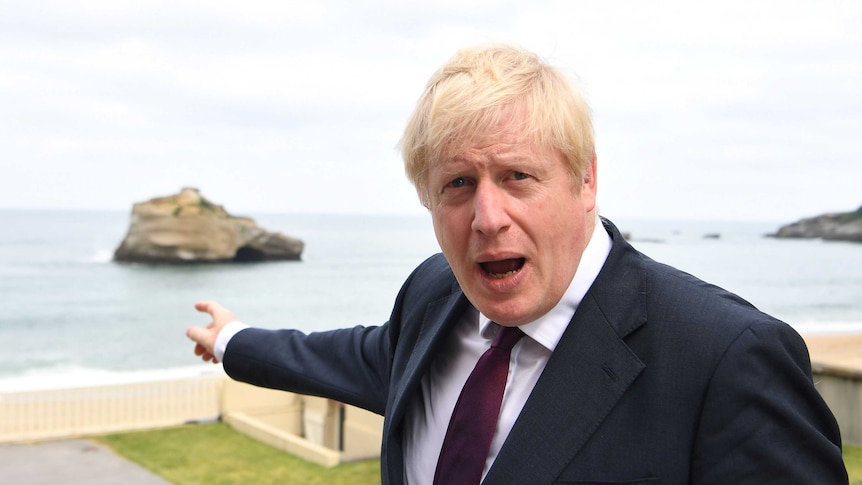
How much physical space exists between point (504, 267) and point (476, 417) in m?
0.30

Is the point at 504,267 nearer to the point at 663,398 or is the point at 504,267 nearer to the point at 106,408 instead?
the point at 663,398

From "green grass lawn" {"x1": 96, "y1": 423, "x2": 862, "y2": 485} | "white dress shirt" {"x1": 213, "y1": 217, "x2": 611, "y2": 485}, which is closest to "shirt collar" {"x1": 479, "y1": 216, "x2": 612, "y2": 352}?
"white dress shirt" {"x1": 213, "y1": 217, "x2": 611, "y2": 485}

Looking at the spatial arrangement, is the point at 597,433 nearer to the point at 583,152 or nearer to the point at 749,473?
the point at 749,473

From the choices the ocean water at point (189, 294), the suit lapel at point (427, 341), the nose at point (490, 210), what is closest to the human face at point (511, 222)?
the nose at point (490, 210)

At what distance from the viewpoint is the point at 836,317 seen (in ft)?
197

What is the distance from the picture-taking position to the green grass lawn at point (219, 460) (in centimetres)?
1120

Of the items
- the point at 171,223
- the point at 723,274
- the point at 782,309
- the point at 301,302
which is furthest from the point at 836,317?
the point at 171,223

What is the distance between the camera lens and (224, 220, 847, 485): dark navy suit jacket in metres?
1.29

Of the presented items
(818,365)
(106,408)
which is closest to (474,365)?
(818,365)

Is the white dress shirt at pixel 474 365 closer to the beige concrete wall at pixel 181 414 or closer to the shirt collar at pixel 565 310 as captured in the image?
the shirt collar at pixel 565 310

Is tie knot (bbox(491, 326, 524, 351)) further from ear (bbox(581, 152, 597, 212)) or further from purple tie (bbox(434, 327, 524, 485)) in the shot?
ear (bbox(581, 152, 597, 212))

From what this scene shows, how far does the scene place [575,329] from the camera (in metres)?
1.56

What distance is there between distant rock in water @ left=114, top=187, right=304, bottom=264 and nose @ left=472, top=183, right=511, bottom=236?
6135cm

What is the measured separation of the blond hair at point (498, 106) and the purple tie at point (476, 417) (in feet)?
1.22
